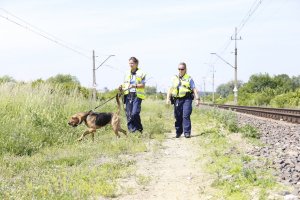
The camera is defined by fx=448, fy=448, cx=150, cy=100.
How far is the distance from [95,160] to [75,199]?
111 inches

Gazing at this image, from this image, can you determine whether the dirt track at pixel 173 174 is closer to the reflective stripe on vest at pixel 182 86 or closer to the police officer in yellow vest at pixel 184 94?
the police officer in yellow vest at pixel 184 94

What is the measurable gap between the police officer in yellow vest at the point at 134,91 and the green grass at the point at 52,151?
0.47 meters

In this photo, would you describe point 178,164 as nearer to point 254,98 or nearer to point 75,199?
point 75,199

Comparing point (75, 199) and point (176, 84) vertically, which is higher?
point (176, 84)

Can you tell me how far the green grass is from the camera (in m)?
5.71

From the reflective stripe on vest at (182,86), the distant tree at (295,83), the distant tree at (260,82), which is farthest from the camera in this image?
the distant tree at (295,83)

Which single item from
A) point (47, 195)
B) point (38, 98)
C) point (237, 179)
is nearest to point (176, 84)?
point (38, 98)

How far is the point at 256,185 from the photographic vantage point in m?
5.48

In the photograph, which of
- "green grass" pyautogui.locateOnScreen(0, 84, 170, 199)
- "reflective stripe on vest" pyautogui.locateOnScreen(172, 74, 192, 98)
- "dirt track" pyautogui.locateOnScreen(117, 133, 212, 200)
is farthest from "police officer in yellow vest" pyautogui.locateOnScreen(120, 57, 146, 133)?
"dirt track" pyautogui.locateOnScreen(117, 133, 212, 200)

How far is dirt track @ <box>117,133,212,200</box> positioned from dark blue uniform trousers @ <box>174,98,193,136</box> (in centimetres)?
169

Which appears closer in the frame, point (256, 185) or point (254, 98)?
point (256, 185)

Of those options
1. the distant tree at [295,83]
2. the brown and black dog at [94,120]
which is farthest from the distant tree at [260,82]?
the brown and black dog at [94,120]

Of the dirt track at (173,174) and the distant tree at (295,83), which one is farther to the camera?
the distant tree at (295,83)

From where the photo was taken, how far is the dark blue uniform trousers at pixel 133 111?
1180 centimetres
